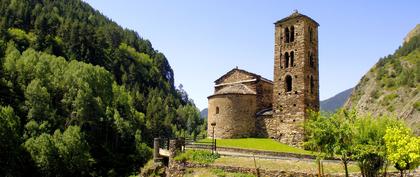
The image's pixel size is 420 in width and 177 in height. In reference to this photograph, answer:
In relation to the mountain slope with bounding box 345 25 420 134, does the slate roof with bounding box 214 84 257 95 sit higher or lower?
lower

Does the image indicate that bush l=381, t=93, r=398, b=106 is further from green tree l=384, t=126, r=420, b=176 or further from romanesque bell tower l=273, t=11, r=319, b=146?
green tree l=384, t=126, r=420, b=176

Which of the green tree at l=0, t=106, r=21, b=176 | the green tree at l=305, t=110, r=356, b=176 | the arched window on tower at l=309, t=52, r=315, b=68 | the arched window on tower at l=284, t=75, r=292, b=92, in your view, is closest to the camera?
the green tree at l=305, t=110, r=356, b=176

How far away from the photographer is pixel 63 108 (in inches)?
2168

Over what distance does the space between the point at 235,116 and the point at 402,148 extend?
23737mm

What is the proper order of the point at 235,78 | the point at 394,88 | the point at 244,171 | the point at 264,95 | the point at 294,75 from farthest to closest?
the point at 394,88 < the point at 235,78 < the point at 264,95 < the point at 294,75 < the point at 244,171

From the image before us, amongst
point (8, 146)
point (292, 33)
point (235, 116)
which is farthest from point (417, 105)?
point (8, 146)

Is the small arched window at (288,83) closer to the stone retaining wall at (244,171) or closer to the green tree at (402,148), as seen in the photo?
the stone retaining wall at (244,171)

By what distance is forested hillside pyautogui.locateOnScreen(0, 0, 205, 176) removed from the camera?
Answer: 42591 millimetres

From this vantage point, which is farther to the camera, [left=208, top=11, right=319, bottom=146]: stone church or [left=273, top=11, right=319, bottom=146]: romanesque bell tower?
[left=208, top=11, right=319, bottom=146]: stone church

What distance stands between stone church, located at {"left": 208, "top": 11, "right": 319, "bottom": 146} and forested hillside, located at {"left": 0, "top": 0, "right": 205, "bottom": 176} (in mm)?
16485

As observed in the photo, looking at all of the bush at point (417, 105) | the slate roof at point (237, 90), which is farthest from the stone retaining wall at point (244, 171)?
the bush at point (417, 105)

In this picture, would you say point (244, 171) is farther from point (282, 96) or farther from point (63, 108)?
point (63, 108)

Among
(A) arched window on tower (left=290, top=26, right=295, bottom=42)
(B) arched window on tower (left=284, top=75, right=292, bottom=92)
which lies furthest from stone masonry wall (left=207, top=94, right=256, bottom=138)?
(A) arched window on tower (left=290, top=26, right=295, bottom=42)

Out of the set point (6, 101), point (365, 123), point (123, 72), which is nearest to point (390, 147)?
point (365, 123)
